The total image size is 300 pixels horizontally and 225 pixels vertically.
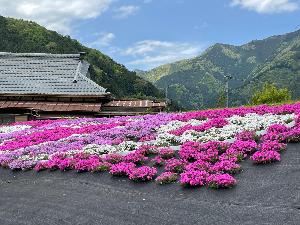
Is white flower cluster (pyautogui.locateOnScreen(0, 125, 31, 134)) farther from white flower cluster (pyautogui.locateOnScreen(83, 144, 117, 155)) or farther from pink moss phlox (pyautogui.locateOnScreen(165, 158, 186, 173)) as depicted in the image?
pink moss phlox (pyautogui.locateOnScreen(165, 158, 186, 173))

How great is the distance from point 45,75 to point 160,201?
44031 millimetres

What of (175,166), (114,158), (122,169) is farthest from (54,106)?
(175,166)

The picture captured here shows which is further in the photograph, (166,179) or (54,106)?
(54,106)

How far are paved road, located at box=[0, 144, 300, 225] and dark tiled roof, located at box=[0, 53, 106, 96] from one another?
107 ft

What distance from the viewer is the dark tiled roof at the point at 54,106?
145 ft

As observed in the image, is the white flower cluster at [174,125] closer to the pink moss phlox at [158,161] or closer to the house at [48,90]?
the pink moss phlox at [158,161]

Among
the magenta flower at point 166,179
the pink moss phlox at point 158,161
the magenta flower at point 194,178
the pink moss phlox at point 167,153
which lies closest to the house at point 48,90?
the pink moss phlox at point 167,153

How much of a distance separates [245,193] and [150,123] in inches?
497

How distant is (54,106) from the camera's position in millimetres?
45750

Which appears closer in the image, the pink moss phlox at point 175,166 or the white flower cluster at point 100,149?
the pink moss phlox at point 175,166

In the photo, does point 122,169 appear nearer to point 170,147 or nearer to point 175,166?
point 175,166

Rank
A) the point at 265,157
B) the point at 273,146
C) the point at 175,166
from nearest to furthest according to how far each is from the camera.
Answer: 1. the point at 265,157
2. the point at 175,166
3. the point at 273,146

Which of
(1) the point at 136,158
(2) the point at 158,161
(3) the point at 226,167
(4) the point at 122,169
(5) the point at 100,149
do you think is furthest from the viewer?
(5) the point at 100,149

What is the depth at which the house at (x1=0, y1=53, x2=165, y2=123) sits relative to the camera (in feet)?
146
